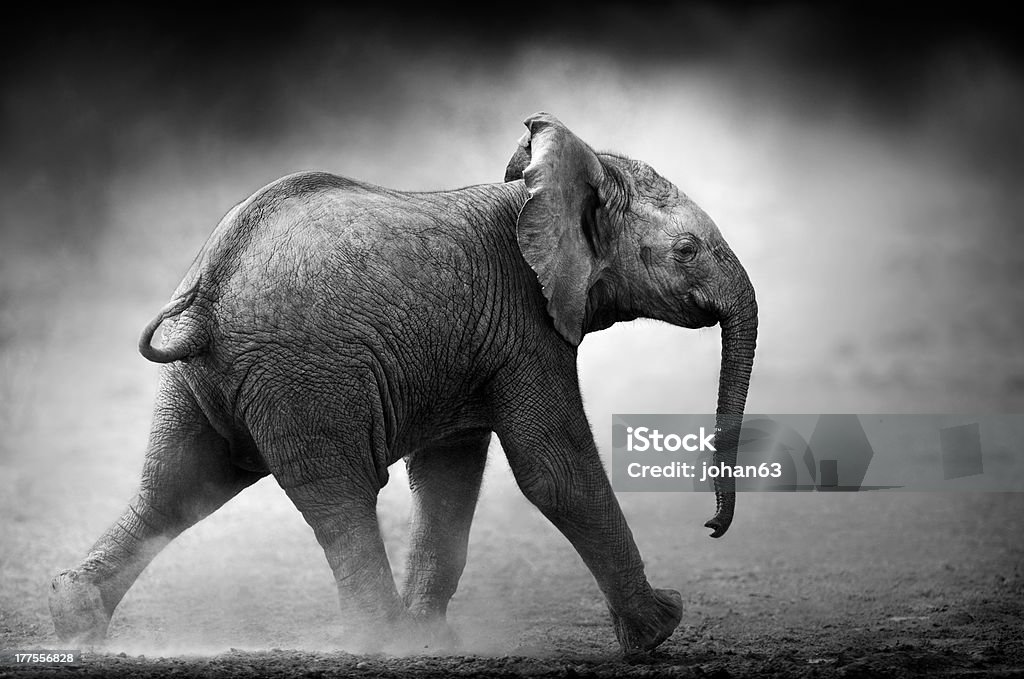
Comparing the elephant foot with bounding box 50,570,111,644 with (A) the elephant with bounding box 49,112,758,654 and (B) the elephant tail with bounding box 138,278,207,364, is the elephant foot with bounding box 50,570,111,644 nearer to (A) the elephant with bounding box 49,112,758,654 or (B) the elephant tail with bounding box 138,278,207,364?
(A) the elephant with bounding box 49,112,758,654

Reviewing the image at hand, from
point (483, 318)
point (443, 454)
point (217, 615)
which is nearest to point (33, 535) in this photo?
point (217, 615)

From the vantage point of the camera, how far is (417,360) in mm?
7379

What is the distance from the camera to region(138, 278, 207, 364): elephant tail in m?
6.96

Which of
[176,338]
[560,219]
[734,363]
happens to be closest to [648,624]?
[734,363]

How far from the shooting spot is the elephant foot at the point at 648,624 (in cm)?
802

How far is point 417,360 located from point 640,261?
1545mm

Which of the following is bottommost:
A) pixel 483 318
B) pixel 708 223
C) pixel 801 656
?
pixel 801 656

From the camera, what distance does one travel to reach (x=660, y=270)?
8.02 m

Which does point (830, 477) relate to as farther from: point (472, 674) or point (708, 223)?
point (472, 674)

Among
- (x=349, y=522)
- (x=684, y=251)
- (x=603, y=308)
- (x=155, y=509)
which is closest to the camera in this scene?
(x=349, y=522)

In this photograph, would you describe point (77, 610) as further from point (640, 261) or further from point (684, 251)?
point (684, 251)

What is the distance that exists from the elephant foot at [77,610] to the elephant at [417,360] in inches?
0.4

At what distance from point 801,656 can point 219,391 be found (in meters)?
3.75

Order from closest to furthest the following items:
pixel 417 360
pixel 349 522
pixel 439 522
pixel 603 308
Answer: pixel 349 522 < pixel 417 360 < pixel 603 308 < pixel 439 522
